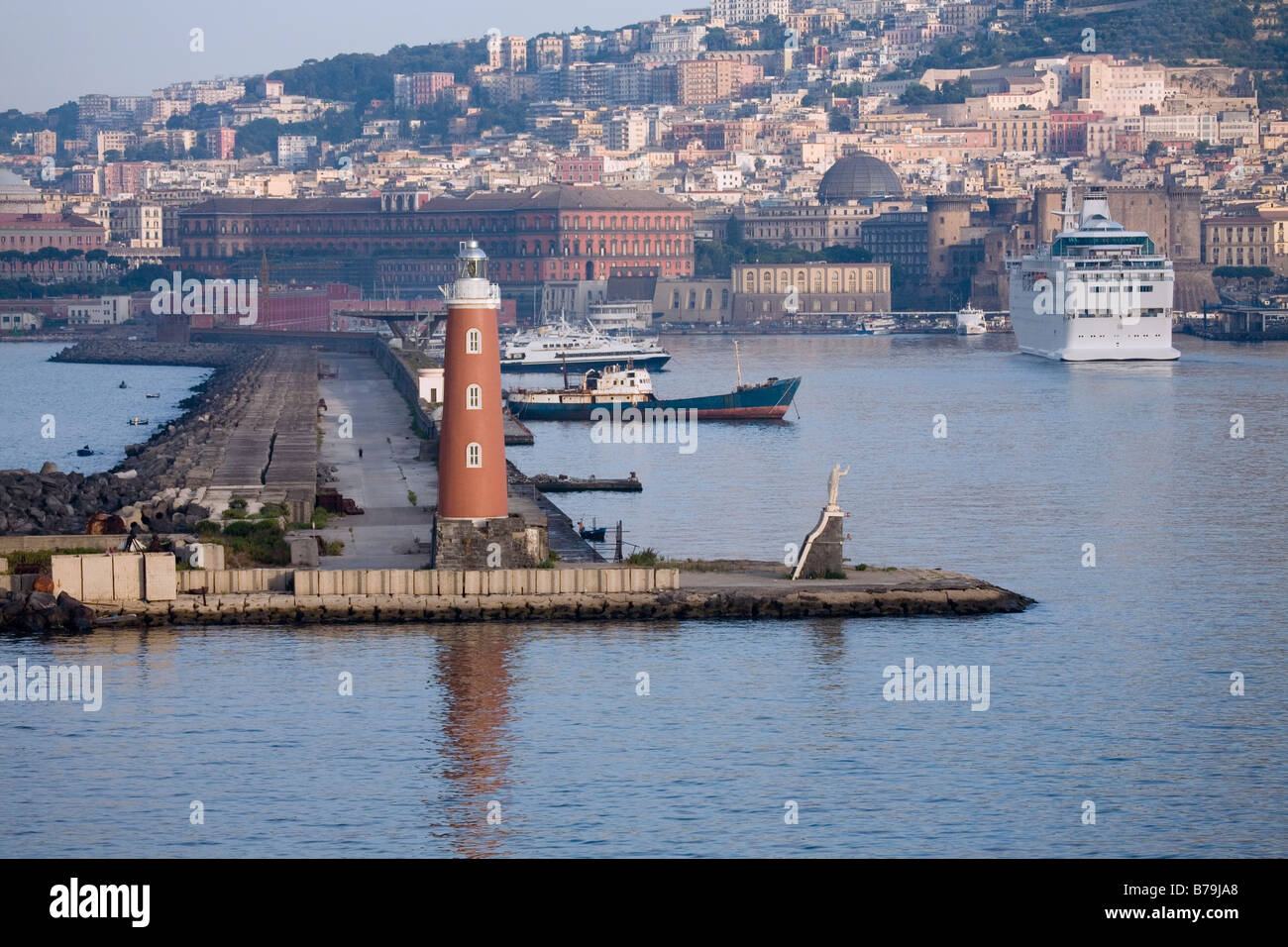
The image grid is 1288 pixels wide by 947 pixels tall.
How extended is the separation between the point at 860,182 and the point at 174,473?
127802mm

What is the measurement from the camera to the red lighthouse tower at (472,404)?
94.0ft

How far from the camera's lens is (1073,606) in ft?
102

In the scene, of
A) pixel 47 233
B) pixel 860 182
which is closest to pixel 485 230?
pixel 860 182

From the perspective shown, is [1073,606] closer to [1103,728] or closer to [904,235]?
[1103,728]

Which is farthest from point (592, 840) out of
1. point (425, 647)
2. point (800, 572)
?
point (800, 572)

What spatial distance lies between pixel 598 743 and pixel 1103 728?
4835 mm

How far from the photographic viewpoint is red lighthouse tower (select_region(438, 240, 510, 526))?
28641 mm

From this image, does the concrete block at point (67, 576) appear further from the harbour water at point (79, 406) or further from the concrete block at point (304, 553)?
the harbour water at point (79, 406)

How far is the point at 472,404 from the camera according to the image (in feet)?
94.5

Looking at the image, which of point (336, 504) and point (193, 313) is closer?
point (336, 504)

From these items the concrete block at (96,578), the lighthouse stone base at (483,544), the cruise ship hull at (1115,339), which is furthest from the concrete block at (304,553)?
the cruise ship hull at (1115,339)

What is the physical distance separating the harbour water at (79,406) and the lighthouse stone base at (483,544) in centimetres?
2247

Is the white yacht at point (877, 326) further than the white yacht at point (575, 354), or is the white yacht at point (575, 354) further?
the white yacht at point (877, 326)

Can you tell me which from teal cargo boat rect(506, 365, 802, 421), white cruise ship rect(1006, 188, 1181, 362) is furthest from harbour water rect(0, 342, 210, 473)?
white cruise ship rect(1006, 188, 1181, 362)
